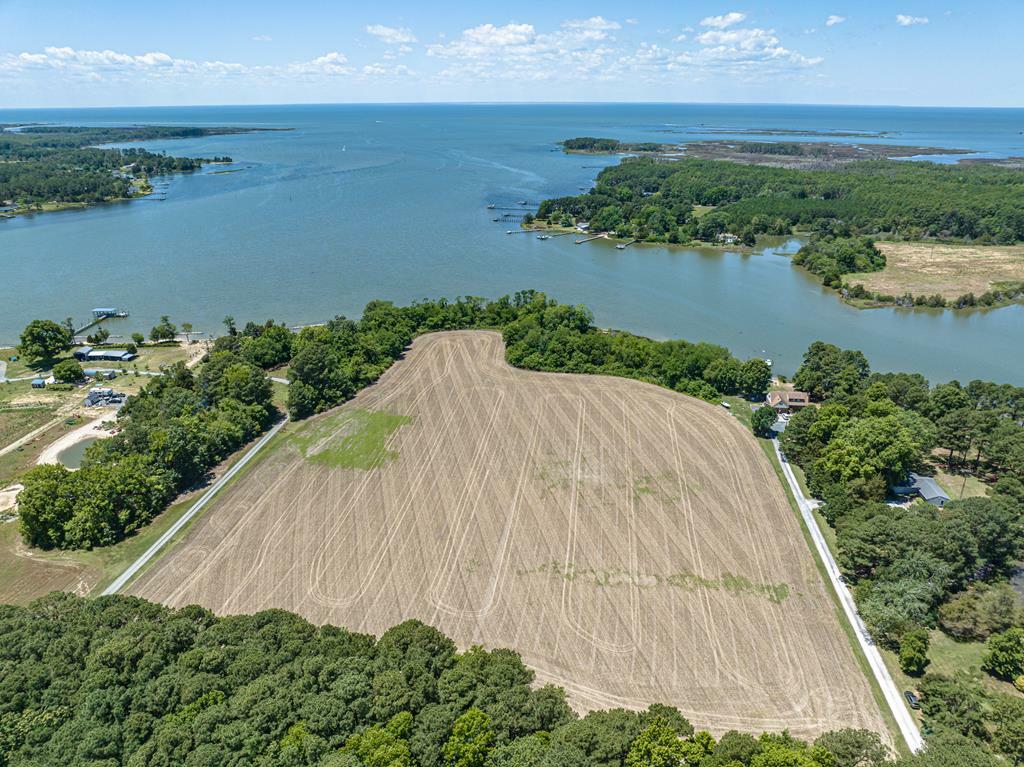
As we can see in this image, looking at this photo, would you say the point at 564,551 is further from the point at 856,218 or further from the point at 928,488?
the point at 856,218

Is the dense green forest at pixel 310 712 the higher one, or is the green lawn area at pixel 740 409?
the green lawn area at pixel 740 409

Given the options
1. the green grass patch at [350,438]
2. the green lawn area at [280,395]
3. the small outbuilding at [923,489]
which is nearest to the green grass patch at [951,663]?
the small outbuilding at [923,489]

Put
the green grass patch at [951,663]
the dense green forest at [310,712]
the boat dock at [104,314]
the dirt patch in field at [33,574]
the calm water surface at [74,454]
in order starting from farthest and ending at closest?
1. the boat dock at [104,314]
2. the calm water surface at [74,454]
3. the dirt patch in field at [33,574]
4. the green grass patch at [951,663]
5. the dense green forest at [310,712]

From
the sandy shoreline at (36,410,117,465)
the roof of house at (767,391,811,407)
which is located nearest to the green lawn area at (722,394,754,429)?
the roof of house at (767,391,811,407)

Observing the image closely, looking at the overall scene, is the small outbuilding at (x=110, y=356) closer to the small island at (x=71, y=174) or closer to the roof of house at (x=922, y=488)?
the roof of house at (x=922, y=488)

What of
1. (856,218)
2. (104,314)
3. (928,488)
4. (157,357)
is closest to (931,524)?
(928,488)

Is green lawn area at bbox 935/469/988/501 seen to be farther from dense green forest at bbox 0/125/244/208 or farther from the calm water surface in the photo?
dense green forest at bbox 0/125/244/208
